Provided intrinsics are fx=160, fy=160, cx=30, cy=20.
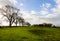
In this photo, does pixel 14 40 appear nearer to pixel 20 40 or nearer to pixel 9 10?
pixel 20 40

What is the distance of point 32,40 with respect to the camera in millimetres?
39938

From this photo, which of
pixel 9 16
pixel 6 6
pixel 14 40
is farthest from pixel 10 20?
pixel 14 40

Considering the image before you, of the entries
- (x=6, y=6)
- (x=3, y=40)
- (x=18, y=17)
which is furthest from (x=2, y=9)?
(x=3, y=40)

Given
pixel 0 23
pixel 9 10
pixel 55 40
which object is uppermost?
pixel 9 10

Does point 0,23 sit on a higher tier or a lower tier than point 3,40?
higher

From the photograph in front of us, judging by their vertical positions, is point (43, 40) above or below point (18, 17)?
below

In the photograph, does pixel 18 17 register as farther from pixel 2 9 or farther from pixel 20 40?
pixel 20 40

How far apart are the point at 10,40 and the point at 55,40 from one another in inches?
456

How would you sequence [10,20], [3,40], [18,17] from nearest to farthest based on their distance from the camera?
[3,40] → [10,20] → [18,17]

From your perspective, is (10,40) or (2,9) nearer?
(10,40)

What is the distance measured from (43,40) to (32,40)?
9.25 ft

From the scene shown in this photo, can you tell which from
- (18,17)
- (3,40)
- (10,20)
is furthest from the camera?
(18,17)

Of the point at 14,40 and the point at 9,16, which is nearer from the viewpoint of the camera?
the point at 14,40

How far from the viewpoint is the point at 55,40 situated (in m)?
41.4
